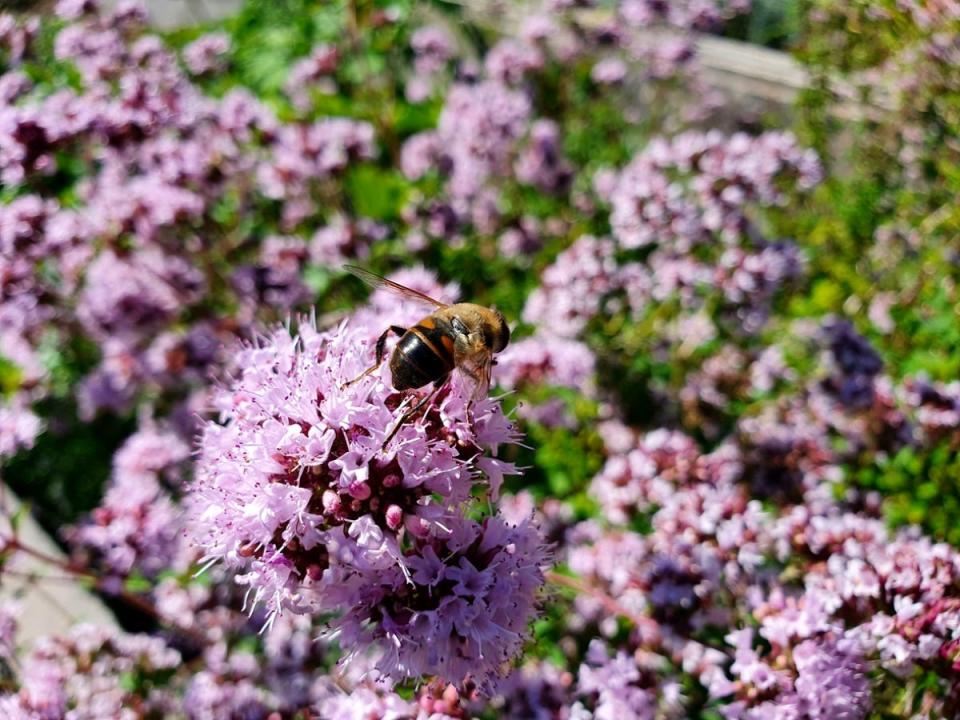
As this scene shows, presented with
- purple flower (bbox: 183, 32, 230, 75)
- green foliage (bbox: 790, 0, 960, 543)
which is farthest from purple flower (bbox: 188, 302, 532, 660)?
purple flower (bbox: 183, 32, 230, 75)

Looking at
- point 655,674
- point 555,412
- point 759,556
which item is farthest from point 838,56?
point 655,674

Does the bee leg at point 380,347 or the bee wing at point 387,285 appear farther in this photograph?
the bee wing at point 387,285

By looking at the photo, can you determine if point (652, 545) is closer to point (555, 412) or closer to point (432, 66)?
point (555, 412)

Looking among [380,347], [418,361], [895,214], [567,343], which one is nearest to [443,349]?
[418,361]

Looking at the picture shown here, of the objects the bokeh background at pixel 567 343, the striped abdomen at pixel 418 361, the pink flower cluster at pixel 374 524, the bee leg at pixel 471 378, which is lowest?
the bokeh background at pixel 567 343

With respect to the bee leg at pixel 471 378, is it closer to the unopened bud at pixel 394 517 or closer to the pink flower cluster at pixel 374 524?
the pink flower cluster at pixel 374 524

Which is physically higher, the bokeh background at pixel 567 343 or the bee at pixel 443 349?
the bee at pixel 443 349

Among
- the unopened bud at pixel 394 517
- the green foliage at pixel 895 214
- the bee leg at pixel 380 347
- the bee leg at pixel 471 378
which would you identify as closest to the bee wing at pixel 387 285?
the bee leg at pixel 380 347

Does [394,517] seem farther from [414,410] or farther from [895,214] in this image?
[895,214]
